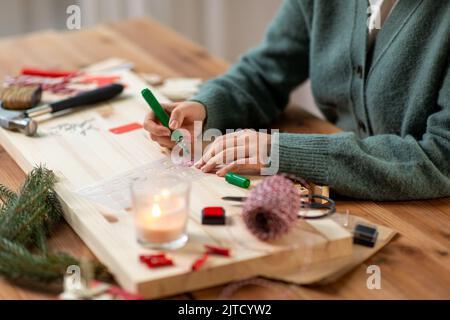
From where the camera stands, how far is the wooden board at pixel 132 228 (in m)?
0.94

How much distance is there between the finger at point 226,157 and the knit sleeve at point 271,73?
28cm

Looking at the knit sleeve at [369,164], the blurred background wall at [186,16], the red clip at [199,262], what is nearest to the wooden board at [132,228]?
the red clip at [199,262]

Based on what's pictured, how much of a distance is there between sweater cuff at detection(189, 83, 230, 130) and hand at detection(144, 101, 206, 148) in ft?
0.06

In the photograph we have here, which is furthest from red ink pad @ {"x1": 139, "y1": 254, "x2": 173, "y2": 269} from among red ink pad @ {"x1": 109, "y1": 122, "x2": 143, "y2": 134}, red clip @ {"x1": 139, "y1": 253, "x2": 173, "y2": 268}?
red ink pad @ {"x1": 109, "y1": 122, "x2": 143, "y2": 134}

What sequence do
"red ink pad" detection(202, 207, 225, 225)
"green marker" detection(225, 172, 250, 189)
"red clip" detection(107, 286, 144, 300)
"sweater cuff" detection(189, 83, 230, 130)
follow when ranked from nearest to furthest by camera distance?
"red clip" detection(107, 286, 144, 300) < "red ink pad" detection(202, 207, 225, 225) < "green marker" detection(225, 172, 250, 189) < "sweater cuff" detection(189, 83, 230, 130)

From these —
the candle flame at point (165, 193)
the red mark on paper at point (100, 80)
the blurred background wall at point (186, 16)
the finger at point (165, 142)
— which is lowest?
the blurred background wall at point (186, 16)

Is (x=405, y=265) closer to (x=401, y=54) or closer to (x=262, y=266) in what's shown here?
(x=262, y=266)

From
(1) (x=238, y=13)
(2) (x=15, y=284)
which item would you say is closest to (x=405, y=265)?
(2) (x=15, y=284)

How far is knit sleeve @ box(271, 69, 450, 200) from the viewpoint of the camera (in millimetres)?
1172

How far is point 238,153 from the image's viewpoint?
3.94ft

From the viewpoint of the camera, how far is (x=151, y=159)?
125cm

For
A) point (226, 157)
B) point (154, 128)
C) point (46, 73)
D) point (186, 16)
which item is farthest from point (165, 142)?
point (186, 16)

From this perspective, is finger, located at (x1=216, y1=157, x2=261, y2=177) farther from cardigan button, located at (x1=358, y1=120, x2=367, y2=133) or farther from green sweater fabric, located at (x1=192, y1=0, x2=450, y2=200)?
cardigan button, located at (x1=358, y1=120, x2=367, y2=133)

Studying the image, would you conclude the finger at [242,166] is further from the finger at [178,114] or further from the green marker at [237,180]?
the finger at [178,114]
